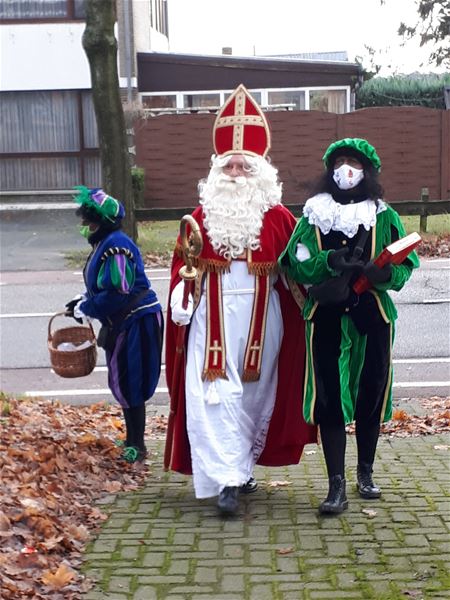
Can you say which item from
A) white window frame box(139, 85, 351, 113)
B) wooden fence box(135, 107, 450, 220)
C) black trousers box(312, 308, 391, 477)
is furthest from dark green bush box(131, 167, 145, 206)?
black trousers box(312, 308, 391, 477)

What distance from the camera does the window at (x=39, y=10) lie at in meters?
25.2

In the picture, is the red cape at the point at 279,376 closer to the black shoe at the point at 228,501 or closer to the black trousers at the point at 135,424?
the black shoe at the point at 228,501

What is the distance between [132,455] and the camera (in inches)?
249

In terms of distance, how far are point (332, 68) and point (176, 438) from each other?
2281 centimetres

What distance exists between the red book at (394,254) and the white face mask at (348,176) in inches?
15.1

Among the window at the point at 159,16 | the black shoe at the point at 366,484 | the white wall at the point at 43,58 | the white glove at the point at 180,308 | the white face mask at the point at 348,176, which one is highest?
the window at the point at 159,16

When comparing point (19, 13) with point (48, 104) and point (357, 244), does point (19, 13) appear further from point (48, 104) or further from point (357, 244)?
point (357, 244)

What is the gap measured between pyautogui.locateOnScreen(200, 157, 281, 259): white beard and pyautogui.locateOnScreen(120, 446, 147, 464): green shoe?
158cm

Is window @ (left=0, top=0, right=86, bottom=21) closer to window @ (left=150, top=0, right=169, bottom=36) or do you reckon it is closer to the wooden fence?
the wooden fence

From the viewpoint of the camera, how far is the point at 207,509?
5484mm

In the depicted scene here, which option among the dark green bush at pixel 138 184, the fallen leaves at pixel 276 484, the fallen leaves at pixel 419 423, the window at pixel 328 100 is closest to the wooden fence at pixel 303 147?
the dark green bush at pixel 138 184

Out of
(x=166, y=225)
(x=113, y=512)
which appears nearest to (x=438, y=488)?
(x=113, y=512)

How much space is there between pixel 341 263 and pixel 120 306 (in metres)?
1.62

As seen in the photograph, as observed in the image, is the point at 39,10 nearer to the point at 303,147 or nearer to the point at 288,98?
the point at 288,98
